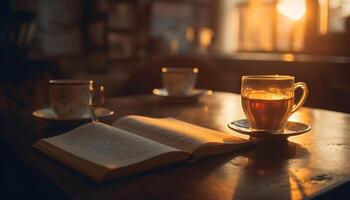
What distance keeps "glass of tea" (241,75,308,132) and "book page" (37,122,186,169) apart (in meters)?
0.23

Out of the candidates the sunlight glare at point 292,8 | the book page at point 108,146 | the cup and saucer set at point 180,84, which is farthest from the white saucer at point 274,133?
the sunlight glare at point 292,8

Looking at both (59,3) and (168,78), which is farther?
(59,3)

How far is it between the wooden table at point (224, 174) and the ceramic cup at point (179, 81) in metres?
0.43

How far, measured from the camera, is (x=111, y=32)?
14.4 ft

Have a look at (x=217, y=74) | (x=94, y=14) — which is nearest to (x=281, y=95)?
(x=217, y=74)

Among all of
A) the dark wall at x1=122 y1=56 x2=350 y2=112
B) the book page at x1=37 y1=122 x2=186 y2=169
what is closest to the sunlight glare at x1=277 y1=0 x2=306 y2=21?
the dark wall at x1=122 y1=56 x2=350 y2=112

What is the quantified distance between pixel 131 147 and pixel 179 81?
707 millimetres

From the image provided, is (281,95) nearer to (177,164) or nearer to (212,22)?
(177,164)

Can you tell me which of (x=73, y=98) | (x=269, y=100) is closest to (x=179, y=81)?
(x=73, y=98)

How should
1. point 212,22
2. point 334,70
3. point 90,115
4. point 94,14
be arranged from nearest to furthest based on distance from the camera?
point 90,115 < point 334,70 < point 94,14 < point 212,22

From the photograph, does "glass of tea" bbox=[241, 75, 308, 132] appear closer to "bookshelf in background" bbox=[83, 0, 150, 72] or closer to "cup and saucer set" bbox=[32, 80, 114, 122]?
"cup and saucer set" bbox=[32, 80, 114, 122]

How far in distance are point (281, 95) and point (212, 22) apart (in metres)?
5.32

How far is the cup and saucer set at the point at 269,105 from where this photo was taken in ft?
2.43

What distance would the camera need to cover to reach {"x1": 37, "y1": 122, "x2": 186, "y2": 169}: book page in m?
0.58
